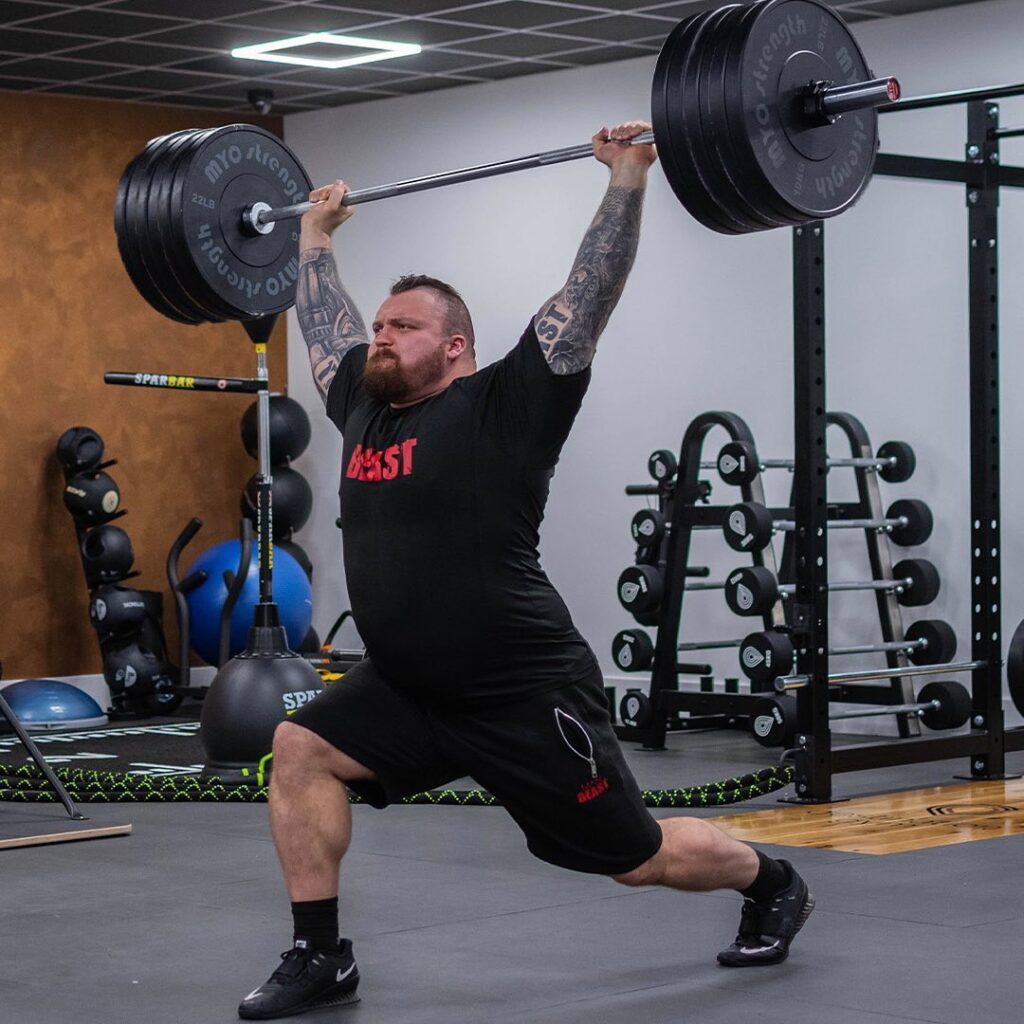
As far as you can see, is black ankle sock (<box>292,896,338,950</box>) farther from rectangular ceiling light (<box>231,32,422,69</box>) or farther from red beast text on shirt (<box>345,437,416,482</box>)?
rectangular ceiling light (<box>231,32,422,69</box>)

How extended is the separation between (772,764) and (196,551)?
11.9 feet

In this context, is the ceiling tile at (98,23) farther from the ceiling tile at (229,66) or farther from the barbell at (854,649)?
the barbell at (854,649)

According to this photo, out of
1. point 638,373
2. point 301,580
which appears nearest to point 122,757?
point 301,580

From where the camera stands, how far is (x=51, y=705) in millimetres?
7387

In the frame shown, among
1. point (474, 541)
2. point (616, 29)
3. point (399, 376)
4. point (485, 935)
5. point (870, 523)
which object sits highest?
point (616, 29)

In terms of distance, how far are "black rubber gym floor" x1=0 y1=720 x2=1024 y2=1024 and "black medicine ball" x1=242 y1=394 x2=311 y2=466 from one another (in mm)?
3581

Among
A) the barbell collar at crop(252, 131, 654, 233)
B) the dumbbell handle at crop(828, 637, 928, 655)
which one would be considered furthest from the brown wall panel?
the barbell collar at crop(252, 131, 654, 233)

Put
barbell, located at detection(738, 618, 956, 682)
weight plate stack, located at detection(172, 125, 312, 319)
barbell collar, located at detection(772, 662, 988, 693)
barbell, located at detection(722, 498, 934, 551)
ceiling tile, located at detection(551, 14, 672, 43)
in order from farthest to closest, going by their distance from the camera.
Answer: ceiling tile, located at detection(551, 14, 672, 43), barbell, located at detection(722, 498, 934, 551), barbell, located at detection(738, 618, 956, 682), barbell collar, located at detection(772, 662, 988, 693), weight plate stack, located at detection(172, 125, 312, 319)

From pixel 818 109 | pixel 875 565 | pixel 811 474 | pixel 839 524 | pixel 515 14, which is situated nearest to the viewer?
pixel 818 109

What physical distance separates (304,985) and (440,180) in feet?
4.73

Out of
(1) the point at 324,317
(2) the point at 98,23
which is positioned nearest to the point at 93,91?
(2) the point at 98,23

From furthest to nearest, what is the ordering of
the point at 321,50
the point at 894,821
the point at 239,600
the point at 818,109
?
1. the point at 239,600
2. the point at 321,50
3. the point at 894,821
4. the point at 818,109

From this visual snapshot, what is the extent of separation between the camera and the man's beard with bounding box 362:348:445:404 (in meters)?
3.02

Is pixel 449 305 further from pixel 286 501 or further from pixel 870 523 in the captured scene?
pixel 286 501
